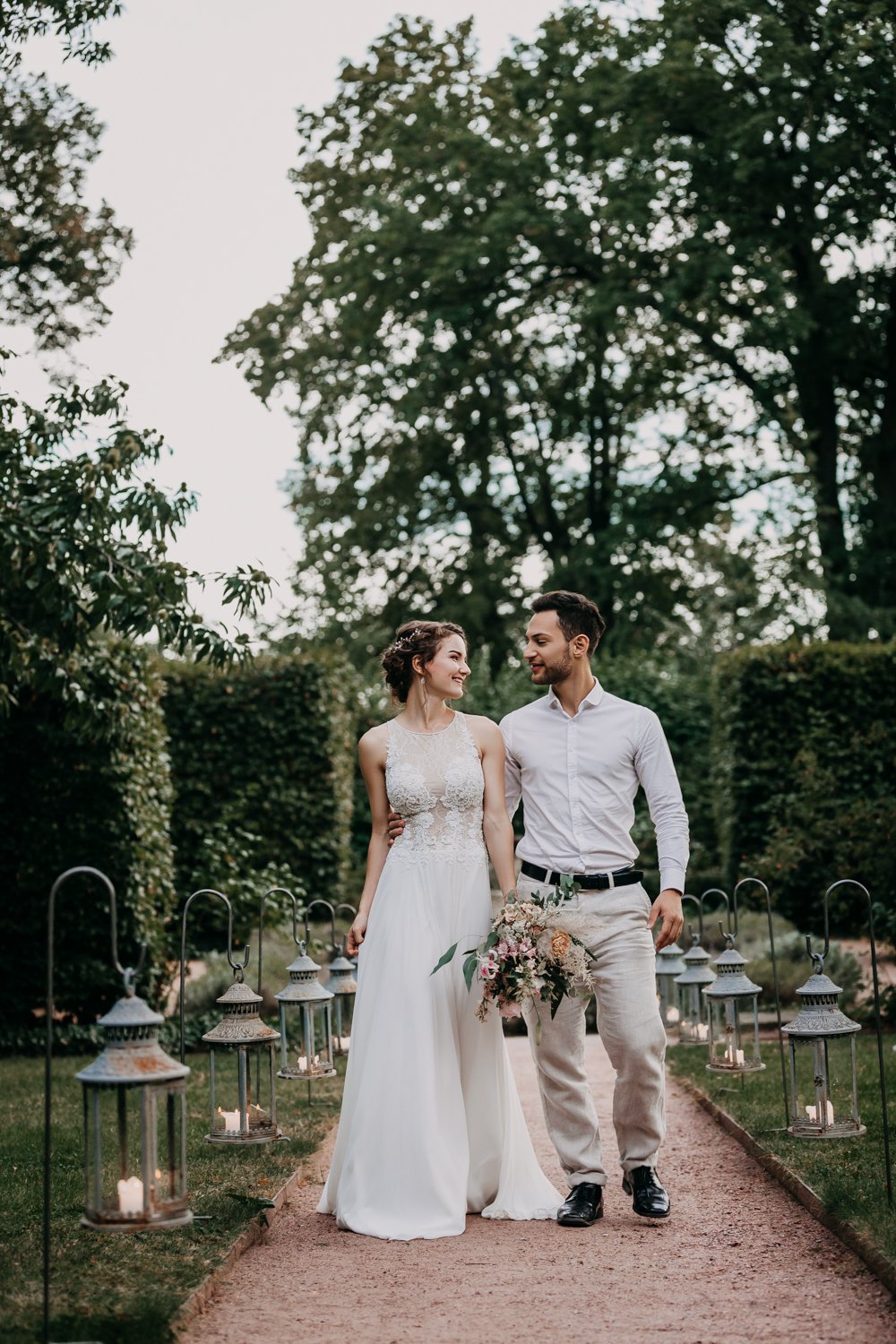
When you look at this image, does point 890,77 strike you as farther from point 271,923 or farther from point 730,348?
point 271,923

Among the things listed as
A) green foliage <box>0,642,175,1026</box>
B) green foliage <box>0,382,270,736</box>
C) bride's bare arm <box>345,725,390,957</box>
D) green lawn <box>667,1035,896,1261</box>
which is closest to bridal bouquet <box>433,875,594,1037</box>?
bride's bare arm <box>345,725,390,957</box>

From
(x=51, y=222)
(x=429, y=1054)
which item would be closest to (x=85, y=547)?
(x=429, y=1054)

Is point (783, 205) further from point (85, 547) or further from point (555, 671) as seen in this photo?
→ point (555, 671)

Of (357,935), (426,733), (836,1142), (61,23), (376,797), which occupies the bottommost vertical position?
(836,1142)

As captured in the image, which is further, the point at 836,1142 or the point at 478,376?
the point at 478,376

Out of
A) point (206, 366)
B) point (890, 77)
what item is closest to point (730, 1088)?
point (890, 77)

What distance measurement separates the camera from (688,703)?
1535 cm

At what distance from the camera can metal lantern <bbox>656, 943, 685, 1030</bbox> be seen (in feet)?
21.5

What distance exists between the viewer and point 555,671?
4.67m

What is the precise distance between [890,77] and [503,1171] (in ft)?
46.2

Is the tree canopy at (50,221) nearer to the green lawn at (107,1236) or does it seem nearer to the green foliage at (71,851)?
the green foliage at (71,851)

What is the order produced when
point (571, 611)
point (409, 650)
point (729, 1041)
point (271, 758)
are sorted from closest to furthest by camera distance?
point (571, 611)
point (409, 650)
point (729, 1041)
point (271, 758)

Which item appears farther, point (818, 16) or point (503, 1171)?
point (818, 16)

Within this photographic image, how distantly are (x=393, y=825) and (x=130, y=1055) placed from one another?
1.99 meters
